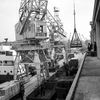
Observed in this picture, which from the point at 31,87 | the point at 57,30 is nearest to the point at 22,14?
the point at 31,87

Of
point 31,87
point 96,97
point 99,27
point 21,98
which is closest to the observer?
point 96,97

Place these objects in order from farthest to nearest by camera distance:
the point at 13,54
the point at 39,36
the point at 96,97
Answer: the point at 13,54 → the point at 39,36 → the point at 96,97

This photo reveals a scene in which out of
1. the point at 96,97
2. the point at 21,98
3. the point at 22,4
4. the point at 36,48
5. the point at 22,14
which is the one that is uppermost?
the point at 22,4

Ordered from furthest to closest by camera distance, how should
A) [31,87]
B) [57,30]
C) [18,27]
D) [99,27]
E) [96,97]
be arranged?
[57,30]
[18,27]
[31,87]
[99,27]
[96,97]

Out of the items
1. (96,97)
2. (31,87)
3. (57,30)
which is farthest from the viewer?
(57,30)

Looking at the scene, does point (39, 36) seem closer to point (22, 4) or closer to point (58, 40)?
point (22, 4)

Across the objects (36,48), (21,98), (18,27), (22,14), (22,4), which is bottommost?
(21,98)

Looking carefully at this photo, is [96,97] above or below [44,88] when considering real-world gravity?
above

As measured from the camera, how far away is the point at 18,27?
22.1 metres

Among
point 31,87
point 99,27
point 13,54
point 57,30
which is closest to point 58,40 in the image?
Result: point 57,30

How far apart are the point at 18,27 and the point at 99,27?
1269 centimetres

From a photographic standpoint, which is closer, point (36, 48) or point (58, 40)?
point (36, 48)

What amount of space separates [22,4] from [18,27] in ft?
11.8

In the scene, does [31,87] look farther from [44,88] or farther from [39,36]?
[39,36]
